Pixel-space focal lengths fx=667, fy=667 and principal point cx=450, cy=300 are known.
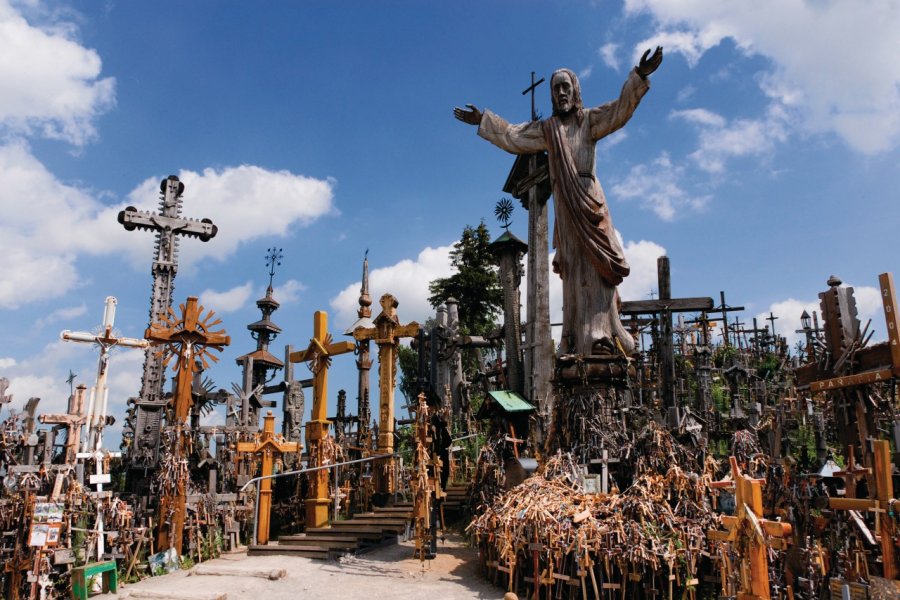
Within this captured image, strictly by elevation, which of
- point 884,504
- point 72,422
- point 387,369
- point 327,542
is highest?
point 387,369

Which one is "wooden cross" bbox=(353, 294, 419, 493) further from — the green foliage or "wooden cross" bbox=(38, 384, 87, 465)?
the green foliage

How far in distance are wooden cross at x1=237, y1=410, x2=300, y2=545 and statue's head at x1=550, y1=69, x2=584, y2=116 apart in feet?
28.6

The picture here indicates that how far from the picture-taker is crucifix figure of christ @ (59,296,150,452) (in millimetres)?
11734

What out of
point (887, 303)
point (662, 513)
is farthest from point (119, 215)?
point (887, 303)

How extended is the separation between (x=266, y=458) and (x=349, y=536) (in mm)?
2659

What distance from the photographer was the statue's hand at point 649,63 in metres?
11.1

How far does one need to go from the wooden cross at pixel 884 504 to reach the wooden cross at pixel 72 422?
39.1 feet

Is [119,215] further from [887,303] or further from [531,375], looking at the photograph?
[887,303]

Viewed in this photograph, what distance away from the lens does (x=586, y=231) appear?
459 inches

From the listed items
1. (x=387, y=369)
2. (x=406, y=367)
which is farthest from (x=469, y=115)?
(x=406, y=367)

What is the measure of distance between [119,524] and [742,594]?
9694 mm

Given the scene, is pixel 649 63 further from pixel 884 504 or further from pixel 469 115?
pixel 884 504

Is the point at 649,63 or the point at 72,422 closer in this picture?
the point at 649,63

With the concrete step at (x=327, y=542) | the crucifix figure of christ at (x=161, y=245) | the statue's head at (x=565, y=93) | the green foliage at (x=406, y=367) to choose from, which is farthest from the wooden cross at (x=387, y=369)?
the green foliage at (x=406, y=367)
